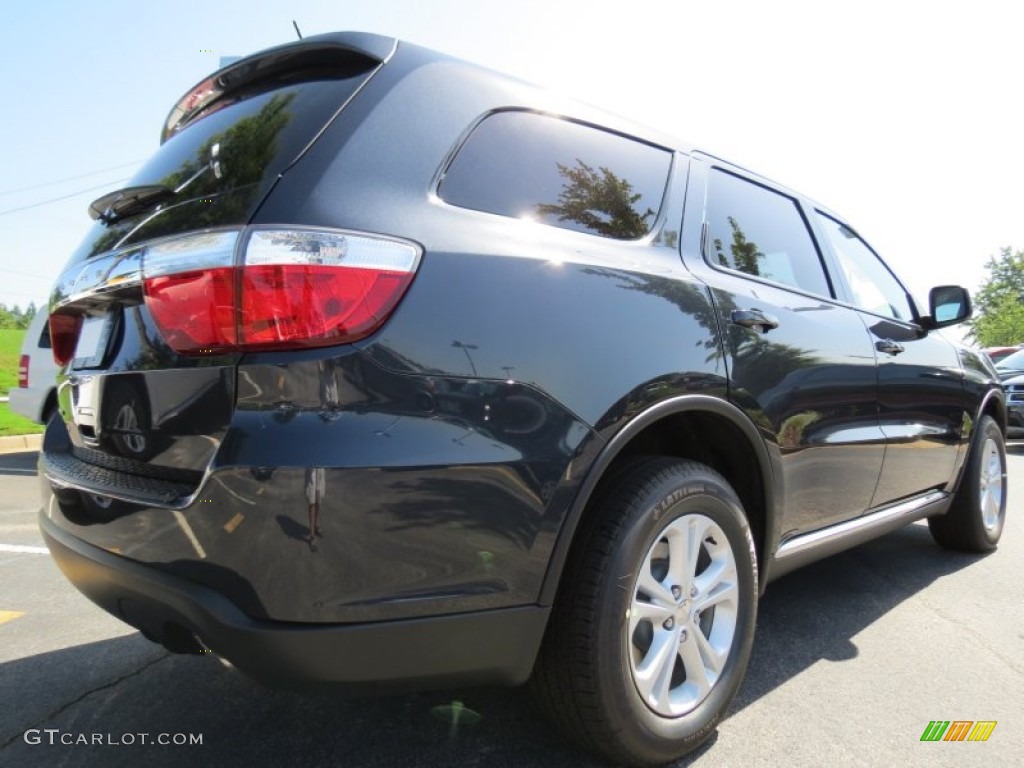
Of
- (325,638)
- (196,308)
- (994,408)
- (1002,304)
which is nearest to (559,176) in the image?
(196,308)

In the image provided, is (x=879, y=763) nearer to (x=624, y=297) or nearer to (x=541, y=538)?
(x=541, y=538)

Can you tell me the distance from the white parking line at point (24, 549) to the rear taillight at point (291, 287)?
11.6 ft

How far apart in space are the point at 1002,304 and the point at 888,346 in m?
48.2

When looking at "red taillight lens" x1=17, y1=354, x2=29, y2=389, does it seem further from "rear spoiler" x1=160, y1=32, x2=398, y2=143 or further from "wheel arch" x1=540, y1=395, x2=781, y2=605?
"wheel arch" x1=540, y1=395, x2=781, y2=605

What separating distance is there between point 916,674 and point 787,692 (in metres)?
0.53

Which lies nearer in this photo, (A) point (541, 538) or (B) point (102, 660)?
(A) point (541, 538)

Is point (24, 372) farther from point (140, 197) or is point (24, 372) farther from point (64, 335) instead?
point (140, 197)

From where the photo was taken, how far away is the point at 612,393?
5.42 ft

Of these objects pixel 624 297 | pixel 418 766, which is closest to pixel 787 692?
pixel 418 766

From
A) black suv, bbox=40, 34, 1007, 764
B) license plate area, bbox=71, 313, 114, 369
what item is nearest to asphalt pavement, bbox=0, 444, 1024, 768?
black suv, bbox=40, 34, 1007, 764

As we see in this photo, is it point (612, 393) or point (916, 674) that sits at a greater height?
point (612, 393)

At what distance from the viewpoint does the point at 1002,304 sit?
1658 inches

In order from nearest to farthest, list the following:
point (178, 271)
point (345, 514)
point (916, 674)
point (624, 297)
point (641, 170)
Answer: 1. point (345, 514)
2. point (178, 271)
3. point (624, 297)
4. point (641, 170)
5. point (916, 674)

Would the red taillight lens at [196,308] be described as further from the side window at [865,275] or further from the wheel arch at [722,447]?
the side window at [865,275]
